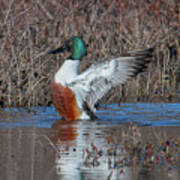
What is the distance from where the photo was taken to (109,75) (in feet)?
26.7


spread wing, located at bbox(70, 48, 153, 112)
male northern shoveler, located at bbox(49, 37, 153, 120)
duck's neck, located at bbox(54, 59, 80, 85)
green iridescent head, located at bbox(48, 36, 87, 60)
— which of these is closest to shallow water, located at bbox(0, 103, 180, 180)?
male northern shoveler, located at bbox(49, 37, 153, 120)

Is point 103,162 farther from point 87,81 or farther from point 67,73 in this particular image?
point 67,73

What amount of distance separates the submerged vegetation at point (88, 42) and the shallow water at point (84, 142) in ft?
1.54

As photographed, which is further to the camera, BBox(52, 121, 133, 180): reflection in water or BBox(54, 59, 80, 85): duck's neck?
BBox(54, 59, 80, 85): duck's neck

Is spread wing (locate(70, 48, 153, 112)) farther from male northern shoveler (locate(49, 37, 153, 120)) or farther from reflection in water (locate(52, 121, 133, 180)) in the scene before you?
Result: reflection in water (locate(52, 121, 133, 180))

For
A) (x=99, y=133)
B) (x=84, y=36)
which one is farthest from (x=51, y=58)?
(x=99, y=133)

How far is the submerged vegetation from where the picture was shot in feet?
29.9

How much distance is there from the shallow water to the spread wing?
0.38 metres

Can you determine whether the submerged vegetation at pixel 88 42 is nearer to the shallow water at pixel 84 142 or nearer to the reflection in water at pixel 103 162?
the shallow water at pixel 84 142

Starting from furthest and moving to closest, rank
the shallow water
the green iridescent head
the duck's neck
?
the green iridescent head, the duck's neck, the shallow water

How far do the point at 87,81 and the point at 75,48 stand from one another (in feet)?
2.65

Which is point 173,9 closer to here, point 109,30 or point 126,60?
point 109,30

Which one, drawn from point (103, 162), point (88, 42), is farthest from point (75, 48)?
point (103, 162)

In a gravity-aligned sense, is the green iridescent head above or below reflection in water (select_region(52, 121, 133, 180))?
above
